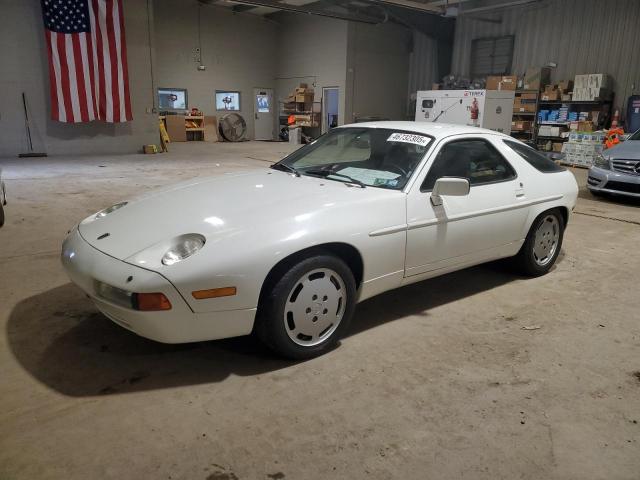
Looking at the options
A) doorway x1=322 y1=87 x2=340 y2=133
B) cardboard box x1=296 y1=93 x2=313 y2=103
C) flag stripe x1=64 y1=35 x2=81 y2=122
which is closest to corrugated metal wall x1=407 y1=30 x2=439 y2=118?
doorway x1=322 y1=87 x2=340 y2=133

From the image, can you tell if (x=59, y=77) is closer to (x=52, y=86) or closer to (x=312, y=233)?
(x=52, y=86)

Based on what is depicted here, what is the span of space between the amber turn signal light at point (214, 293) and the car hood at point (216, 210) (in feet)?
0.85

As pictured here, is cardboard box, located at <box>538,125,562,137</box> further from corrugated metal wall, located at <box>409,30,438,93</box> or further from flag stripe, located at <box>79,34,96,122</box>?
flag stripe, located at <box>79,34,96,122</box>

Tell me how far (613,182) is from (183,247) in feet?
24.8

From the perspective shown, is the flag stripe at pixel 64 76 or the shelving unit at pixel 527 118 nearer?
the flag stripe at pixel 64 76

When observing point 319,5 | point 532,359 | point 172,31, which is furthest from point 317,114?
point 532,359

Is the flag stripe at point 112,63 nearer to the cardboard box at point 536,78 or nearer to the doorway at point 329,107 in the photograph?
the doorway at point 329,107

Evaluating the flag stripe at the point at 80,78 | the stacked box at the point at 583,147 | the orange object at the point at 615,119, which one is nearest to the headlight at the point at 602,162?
the stacked box at the point at 583,147

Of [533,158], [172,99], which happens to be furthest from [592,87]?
[172,99]

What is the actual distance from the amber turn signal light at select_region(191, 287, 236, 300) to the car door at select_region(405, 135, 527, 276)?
1.18 metres

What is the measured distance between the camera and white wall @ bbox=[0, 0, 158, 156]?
1235 centimetres

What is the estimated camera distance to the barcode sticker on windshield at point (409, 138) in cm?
337

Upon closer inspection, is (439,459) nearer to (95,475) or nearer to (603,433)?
(603,433)

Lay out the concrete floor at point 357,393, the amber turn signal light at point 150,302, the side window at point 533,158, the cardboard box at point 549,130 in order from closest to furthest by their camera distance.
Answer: the concrete floor at point 357,393 → the amber turn signal light at point 150,302 → the side window at point 533,158 → the cardboard box at point 549,130
